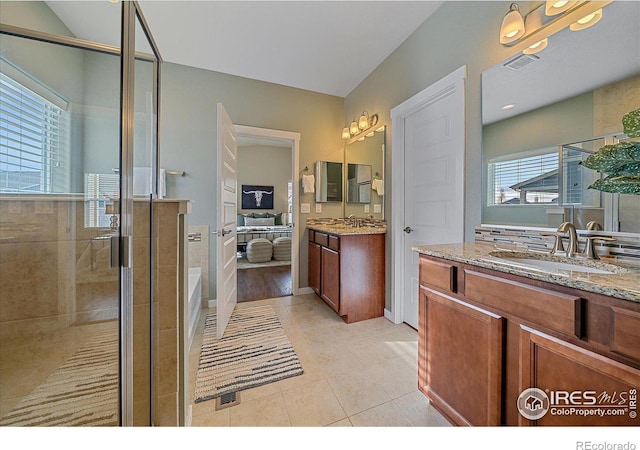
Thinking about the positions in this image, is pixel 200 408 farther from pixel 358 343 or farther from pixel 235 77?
pixel 235 77

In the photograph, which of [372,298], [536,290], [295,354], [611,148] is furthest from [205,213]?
[611,148]

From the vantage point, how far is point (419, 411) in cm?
127

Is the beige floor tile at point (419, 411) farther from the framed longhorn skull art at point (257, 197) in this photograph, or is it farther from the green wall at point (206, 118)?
the framed longhorn skull art at point (257, 197)

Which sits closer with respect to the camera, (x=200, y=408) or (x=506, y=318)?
(x=506, y=318)

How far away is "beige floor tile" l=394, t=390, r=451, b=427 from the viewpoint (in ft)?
3.95

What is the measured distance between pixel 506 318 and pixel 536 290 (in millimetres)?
168

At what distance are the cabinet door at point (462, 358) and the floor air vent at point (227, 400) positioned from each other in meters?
1.08

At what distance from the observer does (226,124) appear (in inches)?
83.3

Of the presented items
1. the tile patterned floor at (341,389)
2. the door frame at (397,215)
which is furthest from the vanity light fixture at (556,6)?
the tile patterned floor at (341,389)

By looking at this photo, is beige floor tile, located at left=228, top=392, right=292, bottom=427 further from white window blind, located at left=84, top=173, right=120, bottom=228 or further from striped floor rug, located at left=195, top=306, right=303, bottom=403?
white window blind, located at left=84, top=173, right=120, bottom=228

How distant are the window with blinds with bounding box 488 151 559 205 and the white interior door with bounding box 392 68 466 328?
0.21 metres

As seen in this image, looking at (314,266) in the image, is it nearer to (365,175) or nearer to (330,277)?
(330,277)

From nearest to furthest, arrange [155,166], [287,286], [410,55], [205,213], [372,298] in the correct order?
[155,166], [410,55], [372,298], [205,213], [287,286]

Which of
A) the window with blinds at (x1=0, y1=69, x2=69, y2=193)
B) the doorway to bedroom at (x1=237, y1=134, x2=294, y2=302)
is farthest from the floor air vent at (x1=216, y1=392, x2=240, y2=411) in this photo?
the doorway to bedroom at (x1=237, y1=134, x2=294, y2=302)
